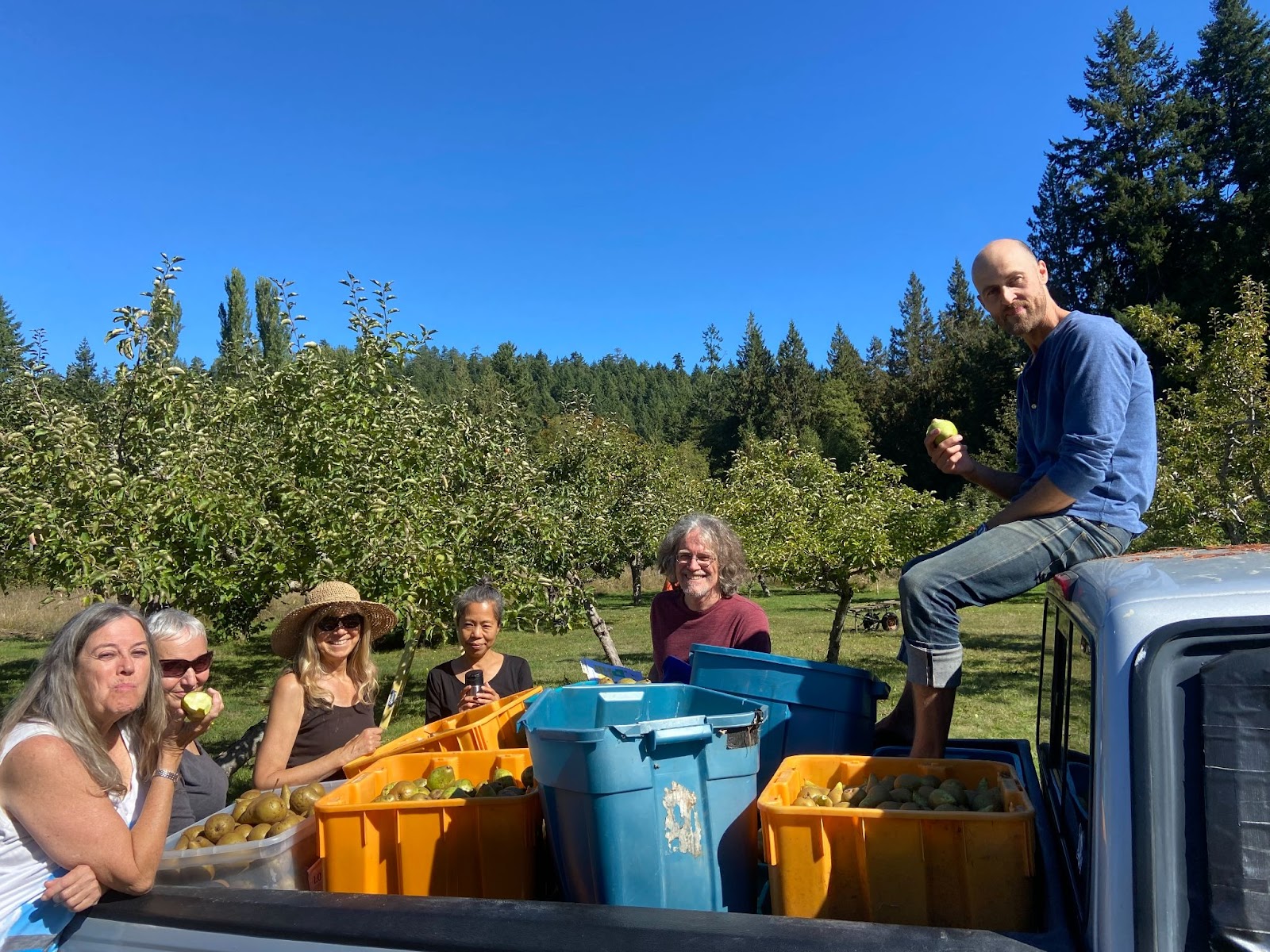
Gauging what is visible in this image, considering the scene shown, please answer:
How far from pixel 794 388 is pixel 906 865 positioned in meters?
67.7

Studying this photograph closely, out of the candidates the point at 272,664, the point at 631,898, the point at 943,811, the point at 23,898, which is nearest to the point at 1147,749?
the point at 943,811

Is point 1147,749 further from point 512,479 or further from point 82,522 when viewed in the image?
point 512,479

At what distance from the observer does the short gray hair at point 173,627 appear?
362 cm

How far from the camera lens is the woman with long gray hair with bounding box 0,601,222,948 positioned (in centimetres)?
222

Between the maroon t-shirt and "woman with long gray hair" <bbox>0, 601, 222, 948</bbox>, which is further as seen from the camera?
the maroon t-shirt

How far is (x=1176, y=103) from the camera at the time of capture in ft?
142

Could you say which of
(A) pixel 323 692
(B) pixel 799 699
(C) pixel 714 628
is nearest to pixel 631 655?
(A) pixel 323 692

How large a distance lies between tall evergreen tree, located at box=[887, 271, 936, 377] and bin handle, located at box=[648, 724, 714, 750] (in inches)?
2764

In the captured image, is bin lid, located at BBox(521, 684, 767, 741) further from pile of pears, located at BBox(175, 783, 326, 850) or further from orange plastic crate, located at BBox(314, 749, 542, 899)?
pile of pears, located at BBox(175, 783, 326, 850)

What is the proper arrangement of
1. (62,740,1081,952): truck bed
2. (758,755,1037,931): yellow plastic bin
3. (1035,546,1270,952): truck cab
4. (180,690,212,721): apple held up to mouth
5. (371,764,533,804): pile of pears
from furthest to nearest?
(180,690,212,721): apple held up to mouth
(371,764,533,804): pile of pears
(758,755,1037,931): yellow plastic bin
(62,740,1081,952): truck bed
(1035,546,1270,952): truck cab

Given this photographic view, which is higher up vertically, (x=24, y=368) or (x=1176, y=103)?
(x=1176, y=103)

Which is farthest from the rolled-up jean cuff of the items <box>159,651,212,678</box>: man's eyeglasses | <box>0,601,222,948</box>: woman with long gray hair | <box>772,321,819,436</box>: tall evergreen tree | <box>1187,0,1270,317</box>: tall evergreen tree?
<box>772,321,819,436</box>: tall evergreen tree

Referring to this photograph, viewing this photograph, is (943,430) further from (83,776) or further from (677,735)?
(83,776)

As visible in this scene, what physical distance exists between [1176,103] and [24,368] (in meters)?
49.8
